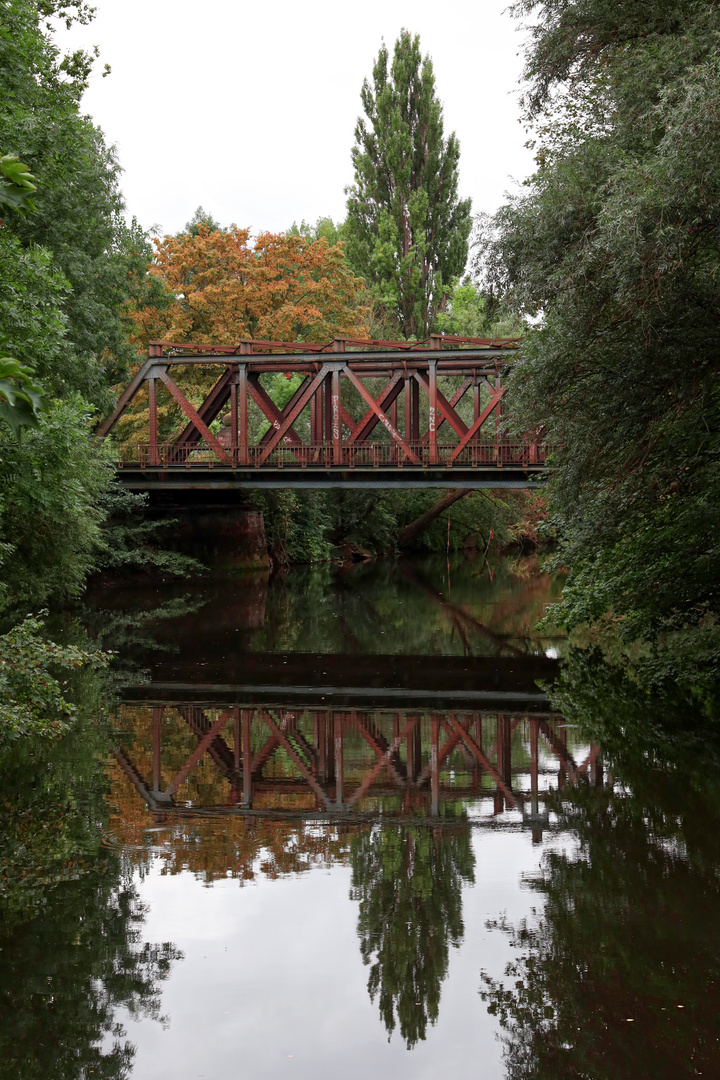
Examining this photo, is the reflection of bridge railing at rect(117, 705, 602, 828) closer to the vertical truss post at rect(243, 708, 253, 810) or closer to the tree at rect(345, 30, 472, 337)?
the vertical truss post at rect(243, 708, 253, 810)

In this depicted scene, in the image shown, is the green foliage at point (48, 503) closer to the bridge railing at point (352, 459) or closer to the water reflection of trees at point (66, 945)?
the water reflection of trees at point (66, 945)

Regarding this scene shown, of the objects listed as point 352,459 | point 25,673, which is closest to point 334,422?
point 352,459

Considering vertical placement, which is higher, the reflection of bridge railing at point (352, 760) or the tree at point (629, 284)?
the tree at point (629, 284)

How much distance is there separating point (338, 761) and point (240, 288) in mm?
30153

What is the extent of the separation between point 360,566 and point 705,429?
33.2 m

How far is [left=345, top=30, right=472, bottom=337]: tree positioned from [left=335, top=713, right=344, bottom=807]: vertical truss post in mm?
43575

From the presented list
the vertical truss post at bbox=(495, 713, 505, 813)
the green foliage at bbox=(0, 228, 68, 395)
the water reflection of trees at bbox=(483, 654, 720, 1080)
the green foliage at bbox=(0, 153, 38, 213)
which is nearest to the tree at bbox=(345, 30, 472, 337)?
the green foliage at bbox=(0, 228, 68, 395)

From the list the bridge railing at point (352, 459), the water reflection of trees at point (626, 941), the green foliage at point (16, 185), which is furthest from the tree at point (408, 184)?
the green foliage at point (16, 185)

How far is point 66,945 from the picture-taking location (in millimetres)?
6113

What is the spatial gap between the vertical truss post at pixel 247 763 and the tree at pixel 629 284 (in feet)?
15.3

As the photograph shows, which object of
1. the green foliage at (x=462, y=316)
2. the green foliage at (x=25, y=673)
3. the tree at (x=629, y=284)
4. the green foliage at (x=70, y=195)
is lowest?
the green foliage at (x=25, y=673)

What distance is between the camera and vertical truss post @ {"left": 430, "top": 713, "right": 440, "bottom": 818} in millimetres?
9234

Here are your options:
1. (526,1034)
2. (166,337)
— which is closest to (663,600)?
(526,1034)

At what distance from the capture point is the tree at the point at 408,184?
5488 cm
